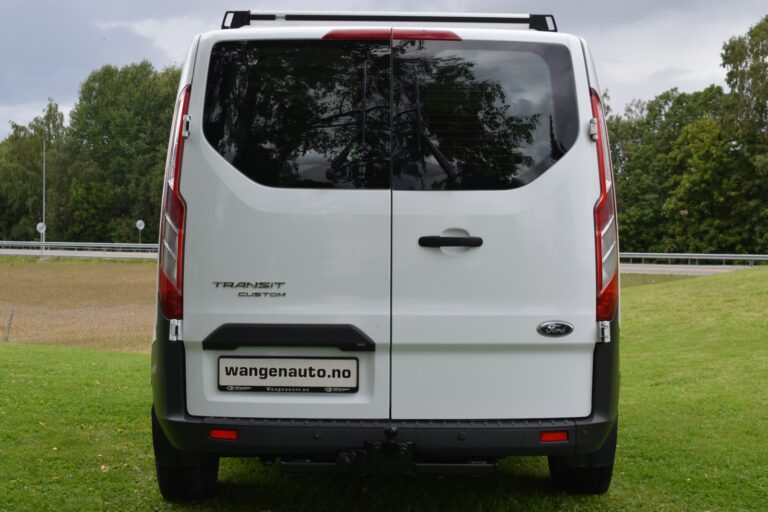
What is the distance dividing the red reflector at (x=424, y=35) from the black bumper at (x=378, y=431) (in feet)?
4.91

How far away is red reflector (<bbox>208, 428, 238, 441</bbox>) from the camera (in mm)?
3992

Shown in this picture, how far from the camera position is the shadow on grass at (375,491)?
511 cm

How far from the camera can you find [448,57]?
13.2 ft

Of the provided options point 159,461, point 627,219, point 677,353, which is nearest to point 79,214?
point 627,219

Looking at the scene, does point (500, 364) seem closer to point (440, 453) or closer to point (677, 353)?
point (440, 453)

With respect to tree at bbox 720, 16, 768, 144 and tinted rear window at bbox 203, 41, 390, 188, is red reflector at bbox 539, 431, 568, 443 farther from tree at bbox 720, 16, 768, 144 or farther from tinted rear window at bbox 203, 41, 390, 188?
tree at bbox 720, 16, 768, 144

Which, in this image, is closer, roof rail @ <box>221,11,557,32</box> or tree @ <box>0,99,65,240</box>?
roof rail @ <box>221,11,557,32</box>

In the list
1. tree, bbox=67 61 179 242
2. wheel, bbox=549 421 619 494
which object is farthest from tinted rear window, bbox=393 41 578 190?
tree, bbox=67 61 179 242

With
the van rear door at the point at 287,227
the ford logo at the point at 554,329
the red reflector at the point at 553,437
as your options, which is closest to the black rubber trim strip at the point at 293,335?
the van rear door at the point at 287,227

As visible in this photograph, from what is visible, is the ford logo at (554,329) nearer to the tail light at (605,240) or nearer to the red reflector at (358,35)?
the tail light at (605,240)

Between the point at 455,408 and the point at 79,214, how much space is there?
76.8m

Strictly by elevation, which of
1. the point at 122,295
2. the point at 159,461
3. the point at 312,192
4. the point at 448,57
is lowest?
the point at 122,295

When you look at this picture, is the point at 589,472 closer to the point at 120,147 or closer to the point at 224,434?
the point at 224,434

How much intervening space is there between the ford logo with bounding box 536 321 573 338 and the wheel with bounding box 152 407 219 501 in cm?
179
